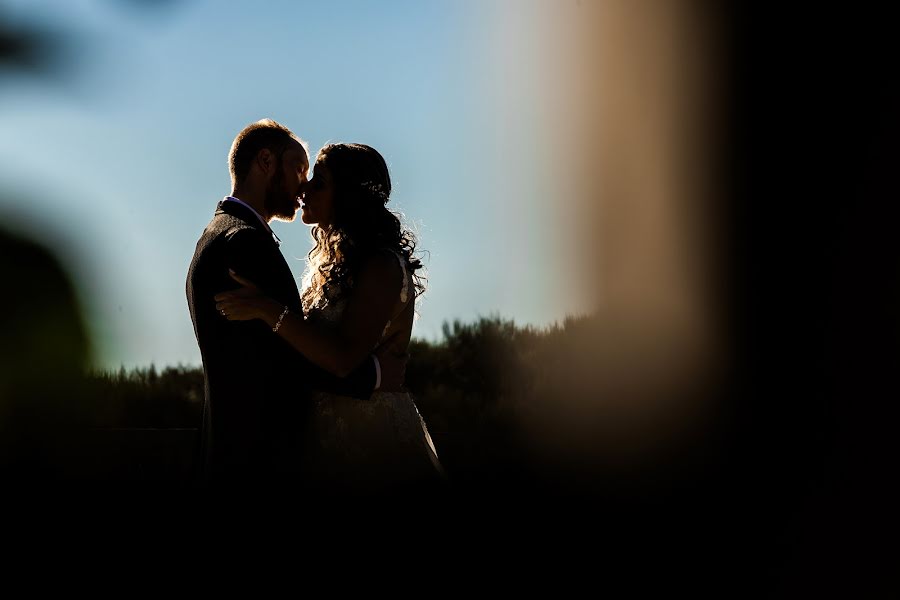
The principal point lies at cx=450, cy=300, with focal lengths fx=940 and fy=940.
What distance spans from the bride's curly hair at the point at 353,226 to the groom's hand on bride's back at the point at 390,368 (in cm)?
19

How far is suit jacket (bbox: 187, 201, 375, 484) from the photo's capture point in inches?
88.7

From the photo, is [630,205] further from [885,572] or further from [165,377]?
[165,377]

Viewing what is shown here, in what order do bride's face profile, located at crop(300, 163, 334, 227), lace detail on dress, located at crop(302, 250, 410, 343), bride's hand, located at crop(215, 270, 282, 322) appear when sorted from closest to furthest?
bride's hand, located at crop(215, 270, 282, 322) < lace detail on dress, located at crop(302, 250, 410, 343) < bride's face profile, located at crop(300, 163, 334, 227)

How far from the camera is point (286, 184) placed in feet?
8.58

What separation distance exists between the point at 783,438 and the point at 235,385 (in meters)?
2.44

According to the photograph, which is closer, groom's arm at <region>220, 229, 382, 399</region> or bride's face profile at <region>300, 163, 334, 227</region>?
groom's arm at <region>220, 229, 382, 399</region>

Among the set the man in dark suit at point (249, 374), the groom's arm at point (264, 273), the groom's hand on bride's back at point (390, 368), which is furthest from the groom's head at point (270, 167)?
the groom's hand on bride's back at point (390, 368)

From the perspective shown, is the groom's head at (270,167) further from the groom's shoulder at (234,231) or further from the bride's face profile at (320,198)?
the groom's shoulder at (234,231)

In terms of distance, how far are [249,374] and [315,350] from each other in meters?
0.17

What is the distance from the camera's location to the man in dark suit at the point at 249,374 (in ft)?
7.39

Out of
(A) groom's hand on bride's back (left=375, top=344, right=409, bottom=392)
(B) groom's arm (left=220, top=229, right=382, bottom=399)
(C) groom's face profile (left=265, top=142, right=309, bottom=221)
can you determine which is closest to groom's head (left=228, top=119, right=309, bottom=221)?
(C) groom's face profile (left=265, top=142, right=309, bottom=221)

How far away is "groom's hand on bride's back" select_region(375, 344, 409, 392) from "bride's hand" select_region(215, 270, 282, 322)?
34 centimetres

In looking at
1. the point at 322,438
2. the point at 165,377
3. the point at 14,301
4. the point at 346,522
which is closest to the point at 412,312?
the point at 322,438

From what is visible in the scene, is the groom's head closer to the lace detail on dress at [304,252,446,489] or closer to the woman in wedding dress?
the woman in wedding dress
